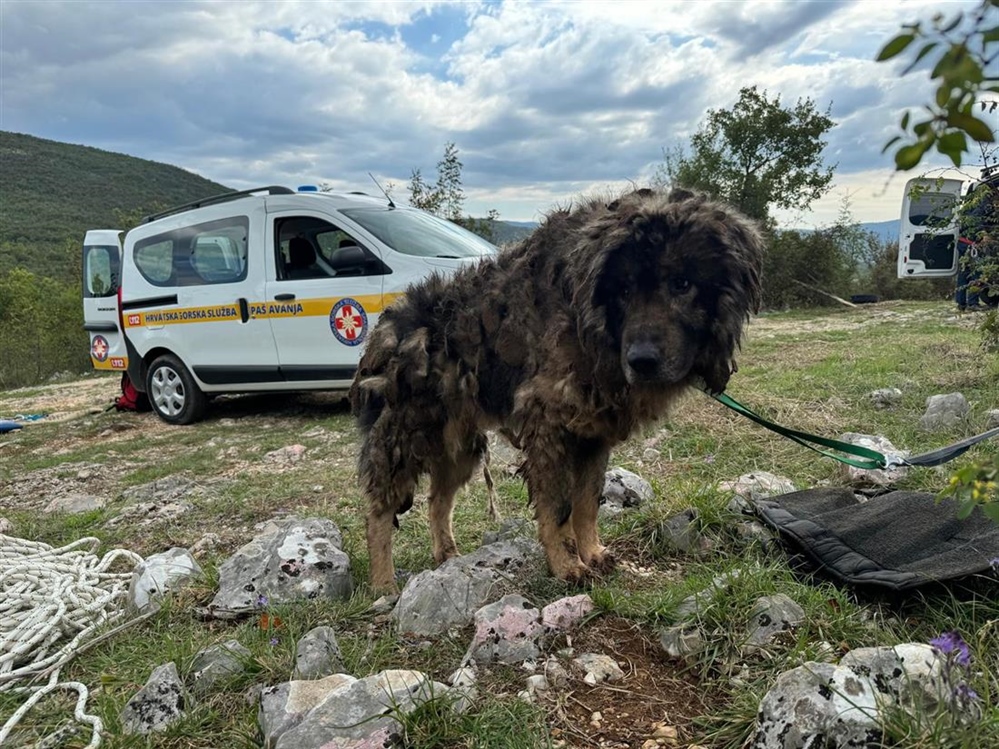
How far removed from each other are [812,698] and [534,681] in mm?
859

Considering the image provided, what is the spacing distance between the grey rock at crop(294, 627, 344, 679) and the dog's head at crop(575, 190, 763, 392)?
1.56 meters

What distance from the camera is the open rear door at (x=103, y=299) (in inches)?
418

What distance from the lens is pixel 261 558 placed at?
3.27 metres

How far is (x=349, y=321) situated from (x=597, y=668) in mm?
6184

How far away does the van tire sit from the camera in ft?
30.0

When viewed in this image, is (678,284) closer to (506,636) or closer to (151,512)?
(506,636)

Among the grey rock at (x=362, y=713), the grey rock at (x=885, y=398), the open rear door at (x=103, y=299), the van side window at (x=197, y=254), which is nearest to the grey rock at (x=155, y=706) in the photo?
the grey rock at (x=362, y=713)

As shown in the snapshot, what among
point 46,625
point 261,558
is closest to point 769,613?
point 261,558

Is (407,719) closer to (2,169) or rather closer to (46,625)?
(46,625)

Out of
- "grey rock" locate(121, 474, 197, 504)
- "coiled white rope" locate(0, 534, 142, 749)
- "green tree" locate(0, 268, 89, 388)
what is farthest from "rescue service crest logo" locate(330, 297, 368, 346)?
"green tree" locate(0, 268, 89, 388)

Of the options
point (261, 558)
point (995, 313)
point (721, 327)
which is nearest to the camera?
point (721, 327)

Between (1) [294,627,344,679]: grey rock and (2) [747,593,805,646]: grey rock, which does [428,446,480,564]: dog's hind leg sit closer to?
(1) [294,627,344,679]: grey rock

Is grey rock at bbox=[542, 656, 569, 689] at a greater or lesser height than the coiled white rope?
greater

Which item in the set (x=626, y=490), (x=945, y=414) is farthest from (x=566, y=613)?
(x=945, y=414)
